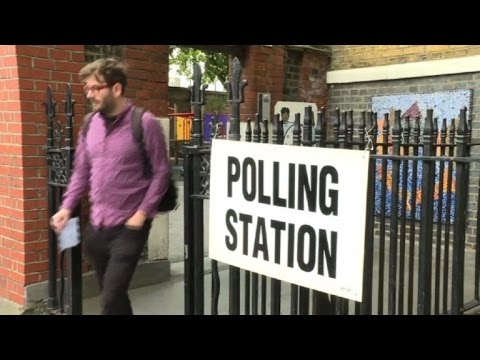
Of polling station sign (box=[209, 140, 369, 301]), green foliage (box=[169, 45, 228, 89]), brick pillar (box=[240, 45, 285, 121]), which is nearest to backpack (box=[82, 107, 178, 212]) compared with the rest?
polling station sign (box=[209, 140, 369, 301])

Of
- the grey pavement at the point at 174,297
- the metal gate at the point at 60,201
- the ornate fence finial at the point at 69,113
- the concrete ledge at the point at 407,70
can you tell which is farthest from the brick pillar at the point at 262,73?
the ornate fence finial at the point at 69,113

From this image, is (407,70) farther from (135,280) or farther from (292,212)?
(292,212)

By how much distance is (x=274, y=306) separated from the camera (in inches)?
123

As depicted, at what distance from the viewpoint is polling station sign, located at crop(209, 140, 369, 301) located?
2521 millimetres

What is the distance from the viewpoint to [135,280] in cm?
520

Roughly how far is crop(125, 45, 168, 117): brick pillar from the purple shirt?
2.00m

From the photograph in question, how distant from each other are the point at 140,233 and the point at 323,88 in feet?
18.8

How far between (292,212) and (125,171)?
1.07m

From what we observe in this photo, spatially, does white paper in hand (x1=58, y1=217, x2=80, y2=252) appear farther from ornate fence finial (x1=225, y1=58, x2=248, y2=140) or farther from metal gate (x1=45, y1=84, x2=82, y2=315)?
ornate fence finial (x1=225, y1=58, x2=248, y2=140)

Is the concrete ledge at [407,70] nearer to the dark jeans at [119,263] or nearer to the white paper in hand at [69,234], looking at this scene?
the dark jeans at [119,263]

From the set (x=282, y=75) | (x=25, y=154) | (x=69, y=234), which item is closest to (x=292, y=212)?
(x=69, y=234)

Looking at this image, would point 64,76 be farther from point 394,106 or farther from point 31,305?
point 394,106

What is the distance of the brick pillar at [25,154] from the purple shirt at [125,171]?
1.49m

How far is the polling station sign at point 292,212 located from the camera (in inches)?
99.3
